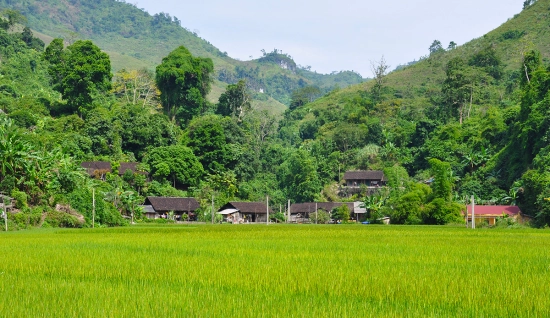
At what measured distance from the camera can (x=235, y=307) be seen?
6812mm

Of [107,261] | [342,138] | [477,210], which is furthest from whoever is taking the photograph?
[342,138]

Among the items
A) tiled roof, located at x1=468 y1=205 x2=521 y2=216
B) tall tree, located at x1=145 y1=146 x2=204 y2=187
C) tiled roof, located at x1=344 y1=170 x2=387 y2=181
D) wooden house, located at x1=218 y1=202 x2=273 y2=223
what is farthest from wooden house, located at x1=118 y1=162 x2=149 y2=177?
tiled roof, located at x1=468 y1=205 x2=521 y2=216

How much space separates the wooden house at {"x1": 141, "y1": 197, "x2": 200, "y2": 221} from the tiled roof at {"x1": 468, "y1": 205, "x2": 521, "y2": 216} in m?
24.4

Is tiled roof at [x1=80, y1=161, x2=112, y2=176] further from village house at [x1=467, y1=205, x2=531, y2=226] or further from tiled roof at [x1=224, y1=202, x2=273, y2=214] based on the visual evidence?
village house at [x1=467, y1=205, x2=531, y2=226]

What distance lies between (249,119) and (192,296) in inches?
2970

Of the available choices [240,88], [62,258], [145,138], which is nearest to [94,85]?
[145,138]

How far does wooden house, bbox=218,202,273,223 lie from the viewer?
201 ft

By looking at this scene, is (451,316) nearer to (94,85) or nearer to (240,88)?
(94,85)

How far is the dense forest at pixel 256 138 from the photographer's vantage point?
4803 centimetres

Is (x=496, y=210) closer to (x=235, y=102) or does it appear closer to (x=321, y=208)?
(x=321, y=208)

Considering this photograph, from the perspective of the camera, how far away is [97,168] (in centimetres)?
5691

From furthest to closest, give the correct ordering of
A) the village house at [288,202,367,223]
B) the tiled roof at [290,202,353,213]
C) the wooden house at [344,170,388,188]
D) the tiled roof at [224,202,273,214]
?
the wooden house at [344,170,388,188]
the tiled roof at [290,202,353,213]
the village house at [288,202,367,223]
the tiled roof at [224,202,273,214]

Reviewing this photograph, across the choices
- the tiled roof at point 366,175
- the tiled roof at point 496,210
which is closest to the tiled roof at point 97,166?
the tiled roof at point 366,175

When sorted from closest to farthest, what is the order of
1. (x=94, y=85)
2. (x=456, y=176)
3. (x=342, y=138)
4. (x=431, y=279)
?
(x=431, y=279), (x=456, y=176), (x=94, y=85), (x=342, y=138)
